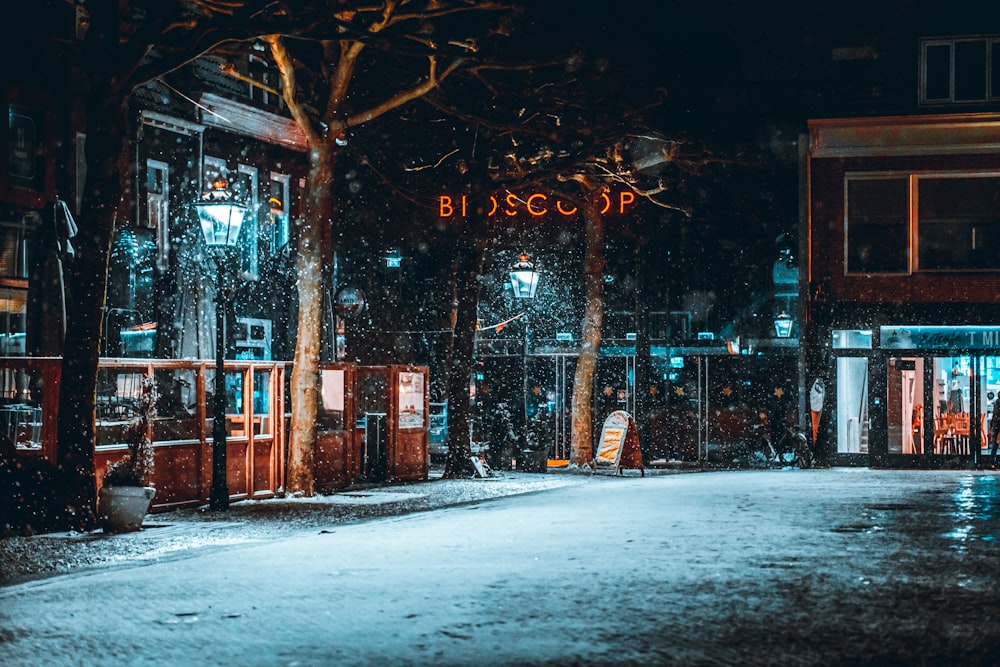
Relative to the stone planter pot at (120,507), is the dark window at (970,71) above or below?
above

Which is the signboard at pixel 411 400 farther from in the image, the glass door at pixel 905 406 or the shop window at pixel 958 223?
the shop window at pixel 958 223

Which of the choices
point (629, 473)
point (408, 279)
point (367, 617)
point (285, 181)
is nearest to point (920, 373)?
point (629, 473)

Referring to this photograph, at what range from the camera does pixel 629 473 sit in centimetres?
3033

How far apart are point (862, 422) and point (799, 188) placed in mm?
6308

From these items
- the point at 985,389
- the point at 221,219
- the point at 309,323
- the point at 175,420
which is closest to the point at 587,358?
the point at 985,389

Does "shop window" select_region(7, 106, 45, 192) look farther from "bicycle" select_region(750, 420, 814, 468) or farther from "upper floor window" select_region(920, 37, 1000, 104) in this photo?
"upper floor window" select_region(920, 37, 1000, 104)

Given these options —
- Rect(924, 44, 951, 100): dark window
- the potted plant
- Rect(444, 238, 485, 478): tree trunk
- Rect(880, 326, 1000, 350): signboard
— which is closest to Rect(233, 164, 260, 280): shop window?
Rect(444, 238, 485, 478): tree trunk

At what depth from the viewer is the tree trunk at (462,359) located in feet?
88.7

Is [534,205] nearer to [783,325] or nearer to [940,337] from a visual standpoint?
[783,325]

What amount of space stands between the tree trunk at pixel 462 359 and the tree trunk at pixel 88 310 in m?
11.2

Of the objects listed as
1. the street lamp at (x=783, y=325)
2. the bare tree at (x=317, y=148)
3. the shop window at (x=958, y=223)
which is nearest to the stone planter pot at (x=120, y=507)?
the bare tree at (x=317, y=148)

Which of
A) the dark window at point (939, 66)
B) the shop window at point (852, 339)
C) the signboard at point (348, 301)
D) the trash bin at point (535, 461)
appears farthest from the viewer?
the signboard at point (348, 301)

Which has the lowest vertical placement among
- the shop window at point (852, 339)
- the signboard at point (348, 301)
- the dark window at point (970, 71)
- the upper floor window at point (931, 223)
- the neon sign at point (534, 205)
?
the shop window at point (852, 339)

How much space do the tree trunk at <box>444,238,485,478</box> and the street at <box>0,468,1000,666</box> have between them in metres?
9.09
